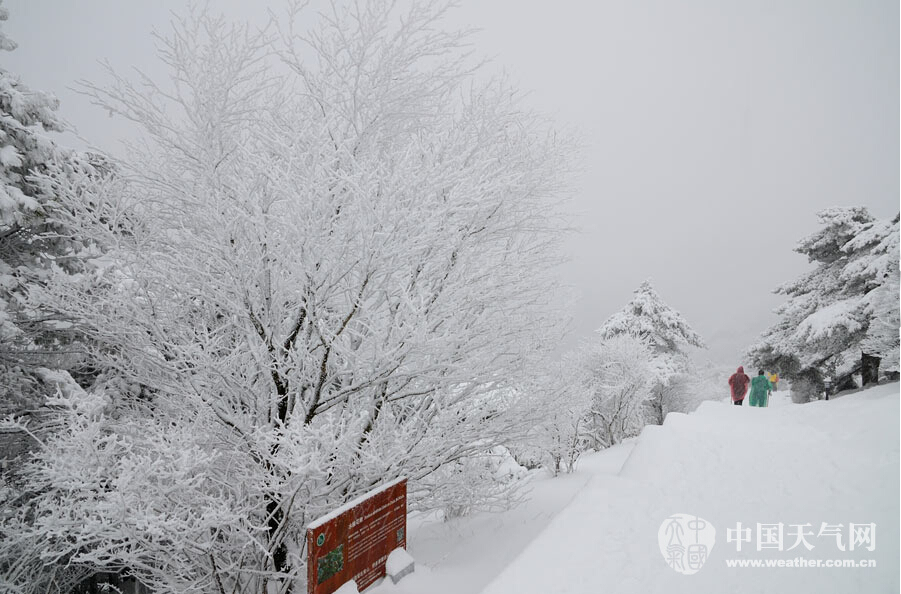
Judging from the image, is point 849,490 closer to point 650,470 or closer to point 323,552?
point 650,470

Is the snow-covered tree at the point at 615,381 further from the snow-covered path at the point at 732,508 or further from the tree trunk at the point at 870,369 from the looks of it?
the snow-covered path at the point at 732,508

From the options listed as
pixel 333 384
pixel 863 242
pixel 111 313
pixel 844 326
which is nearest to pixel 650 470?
pixel 333 384

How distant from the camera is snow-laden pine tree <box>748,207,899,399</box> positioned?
9336 mm

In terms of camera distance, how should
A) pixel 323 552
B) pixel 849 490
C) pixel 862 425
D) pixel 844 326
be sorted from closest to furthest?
pixel 323 552 < pixel 849 490 < pixel 862 425 < pixel 844 326

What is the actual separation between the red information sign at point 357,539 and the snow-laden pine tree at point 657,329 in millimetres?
24110

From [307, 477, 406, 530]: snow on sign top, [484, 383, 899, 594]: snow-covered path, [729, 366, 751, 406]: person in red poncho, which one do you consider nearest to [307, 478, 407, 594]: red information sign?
[307, 477, 406, 530]: snow on sign top

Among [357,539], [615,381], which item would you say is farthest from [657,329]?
[357,539]

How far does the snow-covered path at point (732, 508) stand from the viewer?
3625 millimetres

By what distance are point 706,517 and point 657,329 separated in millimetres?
25344

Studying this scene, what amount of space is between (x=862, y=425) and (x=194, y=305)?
9617 millimetres

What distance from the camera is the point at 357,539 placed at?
4027mm

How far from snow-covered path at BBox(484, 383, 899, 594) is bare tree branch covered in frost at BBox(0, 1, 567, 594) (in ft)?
5.45

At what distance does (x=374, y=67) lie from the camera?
18.3ft

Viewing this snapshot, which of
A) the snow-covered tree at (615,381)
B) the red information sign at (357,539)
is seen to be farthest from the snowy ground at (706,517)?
the snow-covered tree at (615,381)
